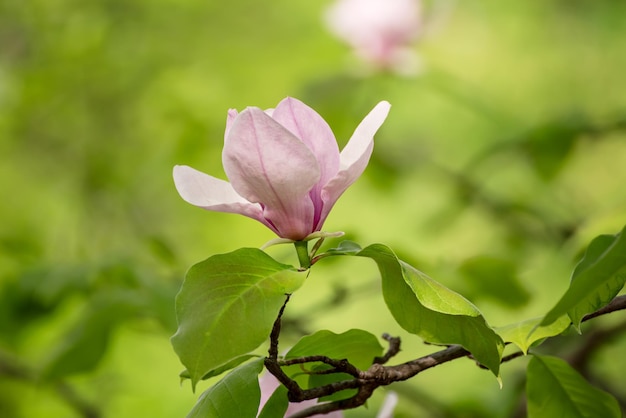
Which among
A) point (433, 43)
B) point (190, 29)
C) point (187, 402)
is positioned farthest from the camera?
point (433, 43)

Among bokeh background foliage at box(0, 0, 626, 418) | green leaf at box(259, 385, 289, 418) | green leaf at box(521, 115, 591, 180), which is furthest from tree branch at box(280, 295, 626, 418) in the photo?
green leaf at box(521, 115, 591, 180)

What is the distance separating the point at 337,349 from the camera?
19.5 inches

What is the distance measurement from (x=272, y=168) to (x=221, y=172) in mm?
1770

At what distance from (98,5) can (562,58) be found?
1.56 meters

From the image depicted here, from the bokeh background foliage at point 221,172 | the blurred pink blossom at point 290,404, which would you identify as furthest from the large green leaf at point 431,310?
the bokeh background foliage at point 221,172

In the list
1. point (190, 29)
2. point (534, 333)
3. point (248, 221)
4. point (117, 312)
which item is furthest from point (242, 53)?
point (534, 333)

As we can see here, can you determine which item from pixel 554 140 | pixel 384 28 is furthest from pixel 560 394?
pixel 384 28

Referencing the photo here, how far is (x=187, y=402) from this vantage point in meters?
1.46

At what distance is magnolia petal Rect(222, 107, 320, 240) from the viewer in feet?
1.38

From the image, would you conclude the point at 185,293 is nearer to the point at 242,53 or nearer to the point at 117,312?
the point at 117,312

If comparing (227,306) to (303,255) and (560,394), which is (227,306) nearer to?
(303,255)

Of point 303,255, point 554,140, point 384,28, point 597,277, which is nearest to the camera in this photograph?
point 597,277

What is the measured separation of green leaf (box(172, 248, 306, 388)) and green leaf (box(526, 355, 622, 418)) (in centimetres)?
18

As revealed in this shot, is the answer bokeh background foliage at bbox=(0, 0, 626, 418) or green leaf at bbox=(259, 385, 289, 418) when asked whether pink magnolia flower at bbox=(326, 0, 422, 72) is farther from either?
green leaf at bbox=(259, 385, 289, 418)
